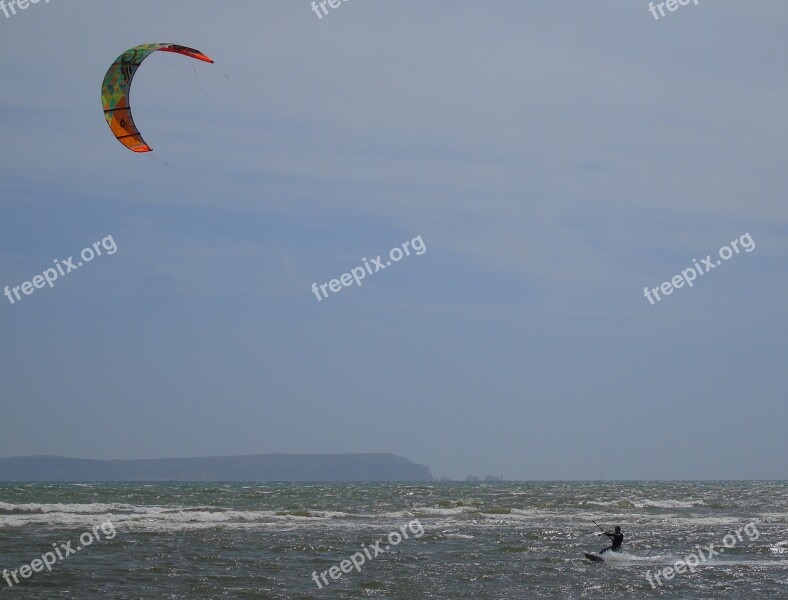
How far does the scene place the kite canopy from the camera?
18094 millimetres

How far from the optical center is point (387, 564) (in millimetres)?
18453

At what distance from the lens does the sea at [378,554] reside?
52.4ft

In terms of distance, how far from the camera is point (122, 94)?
18297 millimetres

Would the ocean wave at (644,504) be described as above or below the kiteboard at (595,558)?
below

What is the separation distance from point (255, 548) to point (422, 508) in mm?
15169

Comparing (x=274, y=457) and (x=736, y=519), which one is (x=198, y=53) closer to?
(x=736, y=519)

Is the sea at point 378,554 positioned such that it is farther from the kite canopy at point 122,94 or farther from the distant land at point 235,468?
the distant land at point 235,468

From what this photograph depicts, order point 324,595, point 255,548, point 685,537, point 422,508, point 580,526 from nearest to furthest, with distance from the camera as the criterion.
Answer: point 324,595 → point 255,548 → point 685,537 → point 580,526 → point 422,508

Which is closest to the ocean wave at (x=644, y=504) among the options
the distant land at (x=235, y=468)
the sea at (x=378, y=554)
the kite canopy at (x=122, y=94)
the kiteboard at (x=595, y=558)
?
the sea at (x=378, y=554)

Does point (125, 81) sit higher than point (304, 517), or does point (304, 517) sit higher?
point (125, 81)

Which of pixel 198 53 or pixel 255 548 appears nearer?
pixel 198 53

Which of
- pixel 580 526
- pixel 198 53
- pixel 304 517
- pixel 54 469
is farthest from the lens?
pixel 54 469

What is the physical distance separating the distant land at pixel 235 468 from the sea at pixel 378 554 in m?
140

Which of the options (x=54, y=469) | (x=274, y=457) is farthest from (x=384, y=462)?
(x=54, y=469)
